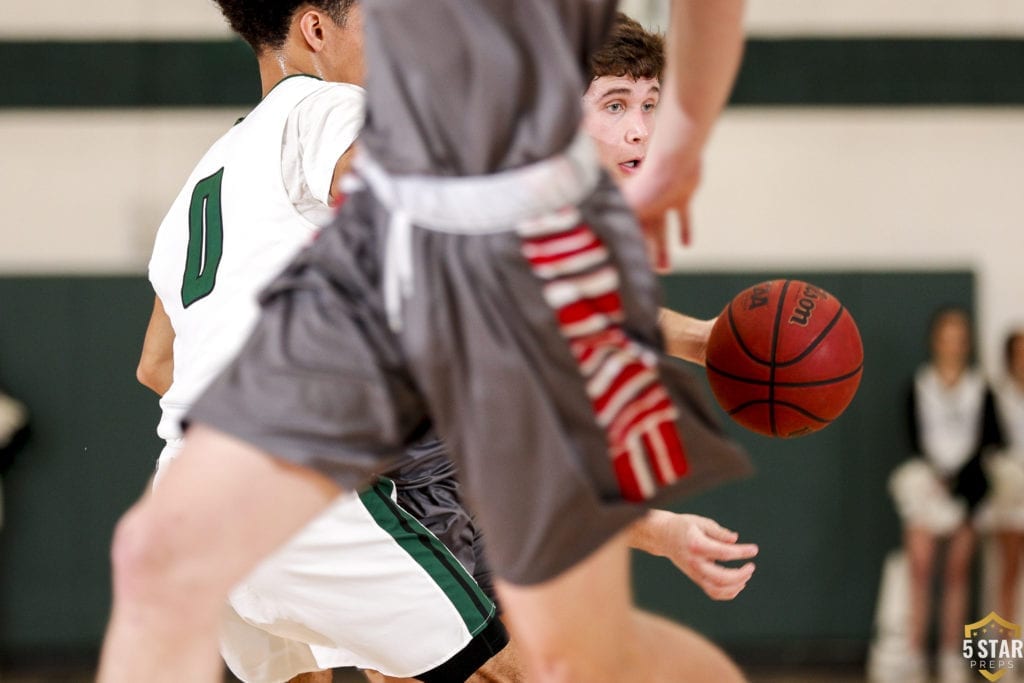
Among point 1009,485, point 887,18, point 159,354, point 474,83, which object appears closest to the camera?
point 474,83

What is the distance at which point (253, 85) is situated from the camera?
7918 millimetres

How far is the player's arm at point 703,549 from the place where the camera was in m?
2.41

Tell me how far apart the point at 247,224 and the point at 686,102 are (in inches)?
44.2

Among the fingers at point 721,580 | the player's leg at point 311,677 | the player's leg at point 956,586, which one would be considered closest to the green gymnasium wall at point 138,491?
the player's leg at point 956,586

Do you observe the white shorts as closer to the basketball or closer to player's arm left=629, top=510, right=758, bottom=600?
player's arm left=629, top=510, right=758, bottom=600

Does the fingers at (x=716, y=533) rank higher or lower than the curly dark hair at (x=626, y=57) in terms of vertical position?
lower

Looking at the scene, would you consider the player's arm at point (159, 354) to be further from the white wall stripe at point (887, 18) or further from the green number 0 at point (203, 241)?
the white wall stripe at point (887, 18)

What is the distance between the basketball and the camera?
274 cm

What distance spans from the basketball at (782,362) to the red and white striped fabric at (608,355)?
3.05 ft

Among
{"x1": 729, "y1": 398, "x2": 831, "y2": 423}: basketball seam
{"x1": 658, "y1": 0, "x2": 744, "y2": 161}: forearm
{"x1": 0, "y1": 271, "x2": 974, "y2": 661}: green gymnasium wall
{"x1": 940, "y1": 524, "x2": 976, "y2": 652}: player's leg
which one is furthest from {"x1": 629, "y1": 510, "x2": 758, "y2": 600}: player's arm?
{"x1": 940, "y1": 524, "x2": 976, "y2": 652}: player's leg

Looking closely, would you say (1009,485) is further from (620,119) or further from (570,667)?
(570,667)

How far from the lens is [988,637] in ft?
24.8

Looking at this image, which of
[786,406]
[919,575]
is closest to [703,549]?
[786,406]

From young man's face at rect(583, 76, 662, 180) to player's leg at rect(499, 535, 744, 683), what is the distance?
172 centimetres
